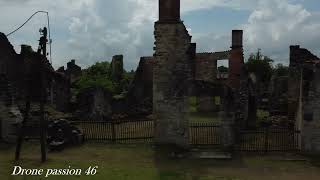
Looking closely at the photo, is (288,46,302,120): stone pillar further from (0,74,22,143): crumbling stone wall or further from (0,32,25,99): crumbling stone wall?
(0,32,25,99): crumbling stone wall

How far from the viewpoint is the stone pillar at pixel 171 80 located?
24250 millimetres

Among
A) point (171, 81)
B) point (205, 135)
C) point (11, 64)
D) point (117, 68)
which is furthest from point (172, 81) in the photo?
point (117, 68)

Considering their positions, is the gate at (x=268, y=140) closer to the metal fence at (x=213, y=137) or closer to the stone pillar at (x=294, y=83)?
the metal fence at (x=213, y=137)

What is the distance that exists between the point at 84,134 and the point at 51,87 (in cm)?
1566

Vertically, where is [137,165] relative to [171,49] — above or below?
below

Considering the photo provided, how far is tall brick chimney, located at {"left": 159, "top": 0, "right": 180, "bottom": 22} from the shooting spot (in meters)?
24.2

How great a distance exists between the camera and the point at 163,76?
80.0 ft

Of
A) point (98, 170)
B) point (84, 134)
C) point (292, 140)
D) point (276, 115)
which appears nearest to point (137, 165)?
point (98, 170)

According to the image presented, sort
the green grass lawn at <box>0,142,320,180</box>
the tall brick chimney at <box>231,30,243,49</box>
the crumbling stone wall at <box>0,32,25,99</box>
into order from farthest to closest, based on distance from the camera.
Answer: the crumbling stone wall at <box>0,32,25,99</box> → the tall brick chimney at <box>231,30,243,49</box> → the green grass lawn at <box>0,142,320,180</box>

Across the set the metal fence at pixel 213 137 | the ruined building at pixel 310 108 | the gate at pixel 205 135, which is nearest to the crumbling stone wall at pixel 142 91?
the metal fence at pixel 213 137

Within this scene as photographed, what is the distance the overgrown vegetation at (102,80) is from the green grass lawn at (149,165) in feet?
75.3

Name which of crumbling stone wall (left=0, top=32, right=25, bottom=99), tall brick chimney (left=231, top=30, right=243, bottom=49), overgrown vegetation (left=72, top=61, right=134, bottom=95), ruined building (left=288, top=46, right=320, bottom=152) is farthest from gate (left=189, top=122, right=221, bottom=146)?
overgrown vegetation (left=72, top=61, right=134, bottom=95)

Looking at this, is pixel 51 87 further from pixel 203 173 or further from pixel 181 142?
pixel 203 173

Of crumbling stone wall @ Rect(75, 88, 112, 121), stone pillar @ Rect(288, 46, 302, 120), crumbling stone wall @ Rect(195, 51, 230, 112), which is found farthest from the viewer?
crumbling stone wall @ Rect(195, 51, 230, 112)
